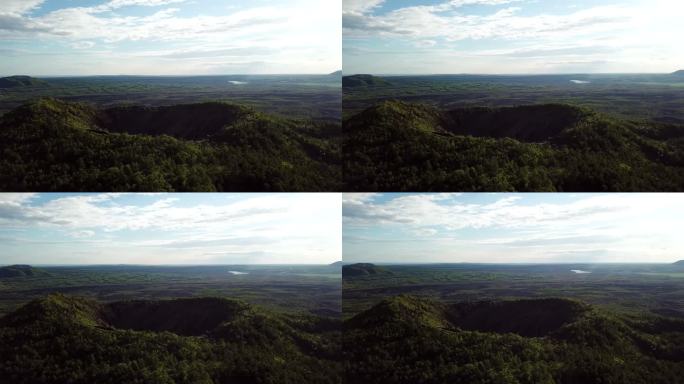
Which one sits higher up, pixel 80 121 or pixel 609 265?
pixel 80 121

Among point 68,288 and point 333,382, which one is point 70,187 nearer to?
point 68,288

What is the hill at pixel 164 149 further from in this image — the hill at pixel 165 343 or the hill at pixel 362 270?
the hill at pixel 165 343

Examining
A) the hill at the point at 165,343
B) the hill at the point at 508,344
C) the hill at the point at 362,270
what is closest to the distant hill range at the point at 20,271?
the hill at the point at 165,343

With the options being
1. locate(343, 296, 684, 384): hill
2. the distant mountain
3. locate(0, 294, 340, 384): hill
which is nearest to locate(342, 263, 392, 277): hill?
locate(343, 296, 684, 384): hill

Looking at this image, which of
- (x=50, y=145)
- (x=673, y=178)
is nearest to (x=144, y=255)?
(x=50, y=145)

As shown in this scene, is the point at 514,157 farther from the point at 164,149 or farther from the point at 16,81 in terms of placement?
the point at 16,81
